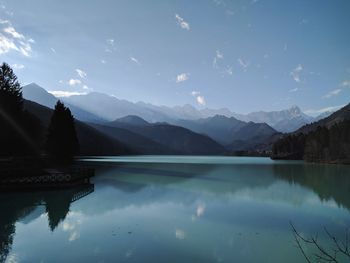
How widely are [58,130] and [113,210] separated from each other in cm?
6263

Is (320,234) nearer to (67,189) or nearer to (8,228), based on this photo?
(8,228)

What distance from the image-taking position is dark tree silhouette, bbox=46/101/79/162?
Result: 87.5 meters

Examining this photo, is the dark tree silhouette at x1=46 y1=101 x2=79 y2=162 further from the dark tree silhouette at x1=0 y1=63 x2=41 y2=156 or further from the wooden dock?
the wooden dock

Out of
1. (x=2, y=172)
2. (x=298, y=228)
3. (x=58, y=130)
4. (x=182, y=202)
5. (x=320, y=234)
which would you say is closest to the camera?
(x=320, y=234)

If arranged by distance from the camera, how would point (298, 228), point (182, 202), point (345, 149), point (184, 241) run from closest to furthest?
point (184, 241), point (298, 228), point (182, 202), point (345, 149)

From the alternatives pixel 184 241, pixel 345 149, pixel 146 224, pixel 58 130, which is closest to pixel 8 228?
pixel 146 224

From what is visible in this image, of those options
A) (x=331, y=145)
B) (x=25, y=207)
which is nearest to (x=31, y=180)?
(x=25, y=207)

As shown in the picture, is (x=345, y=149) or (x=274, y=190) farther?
(x=345, y=149)

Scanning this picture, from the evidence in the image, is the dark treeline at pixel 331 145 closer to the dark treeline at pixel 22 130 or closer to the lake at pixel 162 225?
the dark treeline at pixel 22 130

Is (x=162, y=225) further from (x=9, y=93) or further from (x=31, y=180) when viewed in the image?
(x=9, y=93)

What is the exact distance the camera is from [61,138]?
290 feet

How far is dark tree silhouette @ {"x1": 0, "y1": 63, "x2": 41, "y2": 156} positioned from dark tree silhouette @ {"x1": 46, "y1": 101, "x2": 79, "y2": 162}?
4.45 meters

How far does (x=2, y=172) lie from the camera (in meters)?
48.4

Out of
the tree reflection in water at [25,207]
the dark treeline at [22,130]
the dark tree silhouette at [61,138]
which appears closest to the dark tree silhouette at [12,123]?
the dark treeline at [22,130]
